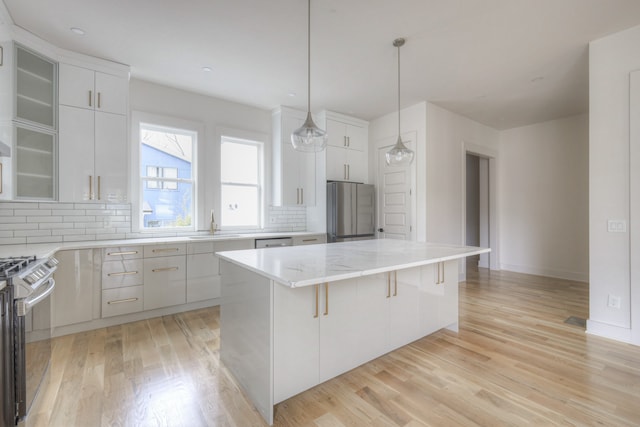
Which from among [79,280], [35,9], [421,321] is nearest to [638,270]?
[421,321]

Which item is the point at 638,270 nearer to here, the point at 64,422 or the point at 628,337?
the point at 628,337

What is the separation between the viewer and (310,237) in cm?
464

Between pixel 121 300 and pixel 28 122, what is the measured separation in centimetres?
194

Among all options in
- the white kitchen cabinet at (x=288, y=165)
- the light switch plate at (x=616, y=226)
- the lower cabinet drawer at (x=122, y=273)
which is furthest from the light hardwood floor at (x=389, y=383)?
the white kitchen cabinet at (x=288, y=165)

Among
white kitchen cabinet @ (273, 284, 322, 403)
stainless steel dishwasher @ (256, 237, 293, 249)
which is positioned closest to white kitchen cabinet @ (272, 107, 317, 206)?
stainless steel dishwasher @ (256, 237, 293, 249)

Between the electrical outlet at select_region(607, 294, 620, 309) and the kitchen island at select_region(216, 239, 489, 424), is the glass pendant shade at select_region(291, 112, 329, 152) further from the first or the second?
the electrical outlet at select_region(607, 294, 620, 309)

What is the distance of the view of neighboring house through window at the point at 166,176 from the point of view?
3.84m

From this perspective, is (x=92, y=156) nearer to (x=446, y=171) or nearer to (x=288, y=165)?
(x=288, y=165)

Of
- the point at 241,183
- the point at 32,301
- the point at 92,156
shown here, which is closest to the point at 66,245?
the point at 92,156

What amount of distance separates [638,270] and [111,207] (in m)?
5.53

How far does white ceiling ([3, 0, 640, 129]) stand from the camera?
2395 mm

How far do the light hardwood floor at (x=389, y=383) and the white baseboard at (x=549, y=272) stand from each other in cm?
266

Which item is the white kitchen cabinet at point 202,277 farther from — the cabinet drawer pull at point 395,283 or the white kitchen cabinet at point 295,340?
the cabinet drawer pull at point 395,283

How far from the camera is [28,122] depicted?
2770 millimetres
